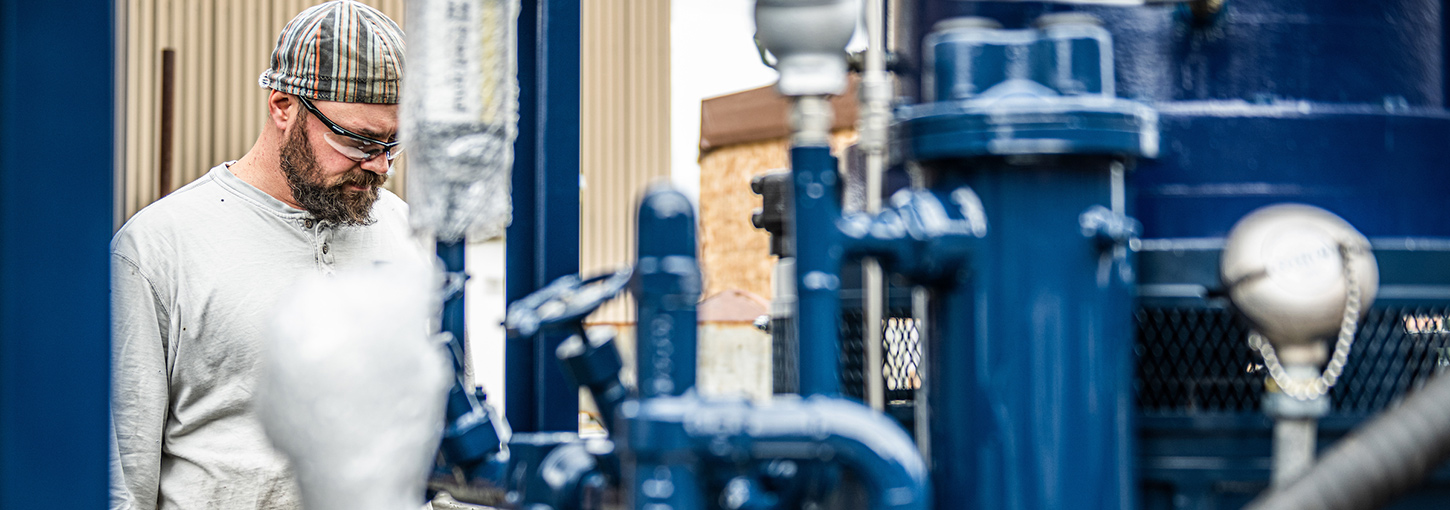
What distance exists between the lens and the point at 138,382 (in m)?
1.69

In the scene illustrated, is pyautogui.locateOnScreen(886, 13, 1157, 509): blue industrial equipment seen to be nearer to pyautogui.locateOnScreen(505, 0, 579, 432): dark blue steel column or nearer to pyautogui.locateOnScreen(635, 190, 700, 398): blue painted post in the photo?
pyautogui.locateOnScreen(635, 190, 700, 398): blue painted post

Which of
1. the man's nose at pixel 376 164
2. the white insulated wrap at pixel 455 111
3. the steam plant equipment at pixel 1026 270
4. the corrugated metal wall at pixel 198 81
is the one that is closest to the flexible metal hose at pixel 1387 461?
the steam plant equipment at pixel 1026 270

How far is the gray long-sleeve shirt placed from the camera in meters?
1.70

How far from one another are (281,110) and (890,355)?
1.04m

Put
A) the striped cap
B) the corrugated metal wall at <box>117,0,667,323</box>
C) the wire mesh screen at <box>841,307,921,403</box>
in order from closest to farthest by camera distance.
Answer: the wire mesh screen at <box>841,307,921,403</box>, the striped cap, the corrugated metal wall at <box>117,0,667,323</box>

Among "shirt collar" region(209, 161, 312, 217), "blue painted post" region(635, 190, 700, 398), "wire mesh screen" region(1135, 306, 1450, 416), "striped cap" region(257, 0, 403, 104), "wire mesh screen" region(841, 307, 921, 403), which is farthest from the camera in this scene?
"shirt collar" region(209, 161, 312, 217)

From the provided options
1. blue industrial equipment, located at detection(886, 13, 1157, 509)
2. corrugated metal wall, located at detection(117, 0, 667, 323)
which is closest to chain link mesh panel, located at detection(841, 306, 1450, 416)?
blue industrial equipment, located at detection(886, 13, 1157, 509)

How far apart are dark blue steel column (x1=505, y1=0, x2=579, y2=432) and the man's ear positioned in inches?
23.0

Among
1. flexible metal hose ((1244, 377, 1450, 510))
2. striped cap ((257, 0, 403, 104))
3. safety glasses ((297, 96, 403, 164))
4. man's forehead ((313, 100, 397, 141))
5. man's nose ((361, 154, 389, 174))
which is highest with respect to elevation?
striped cap ((257, 0, 403, 104))

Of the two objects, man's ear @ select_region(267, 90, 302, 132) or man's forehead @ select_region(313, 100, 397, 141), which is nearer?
man's forehead @ select_region(313, 100, 397, 141)

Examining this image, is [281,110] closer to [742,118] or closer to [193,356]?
[193,356]

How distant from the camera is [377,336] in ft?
2.39

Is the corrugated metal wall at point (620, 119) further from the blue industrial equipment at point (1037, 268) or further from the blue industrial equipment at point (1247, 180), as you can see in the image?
the blue industrial equipment at point (1037, 268)

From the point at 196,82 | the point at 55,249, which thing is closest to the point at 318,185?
the point at 55,249
